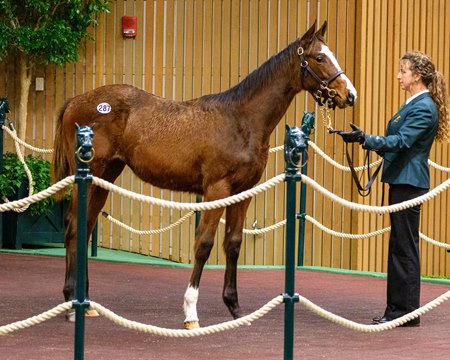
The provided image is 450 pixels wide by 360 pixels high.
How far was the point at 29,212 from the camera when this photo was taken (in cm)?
1217

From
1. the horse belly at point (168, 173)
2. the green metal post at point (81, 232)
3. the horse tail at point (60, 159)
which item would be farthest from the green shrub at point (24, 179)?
the green metal post at point (81, 232)

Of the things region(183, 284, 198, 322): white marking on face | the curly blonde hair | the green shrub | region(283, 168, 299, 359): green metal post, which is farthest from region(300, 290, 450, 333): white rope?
the green shrub

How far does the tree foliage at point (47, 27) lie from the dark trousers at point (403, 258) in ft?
17.4

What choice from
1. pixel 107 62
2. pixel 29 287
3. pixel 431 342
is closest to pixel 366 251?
pixel 107 62

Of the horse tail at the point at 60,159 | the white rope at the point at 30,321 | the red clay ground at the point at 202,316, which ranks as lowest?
the red clay ground at the point at 202,316

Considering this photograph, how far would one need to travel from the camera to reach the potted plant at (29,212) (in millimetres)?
12070

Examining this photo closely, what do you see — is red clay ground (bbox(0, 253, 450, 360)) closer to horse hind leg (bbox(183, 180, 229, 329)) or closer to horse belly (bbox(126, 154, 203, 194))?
horse hind leg (bbox(183, 180, 229, 329))

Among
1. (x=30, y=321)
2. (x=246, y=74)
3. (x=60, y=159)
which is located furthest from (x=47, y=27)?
(x=30, y=321)

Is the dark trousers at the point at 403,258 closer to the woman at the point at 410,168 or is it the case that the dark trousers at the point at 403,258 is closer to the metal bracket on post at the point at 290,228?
the woman at the point at 410,168

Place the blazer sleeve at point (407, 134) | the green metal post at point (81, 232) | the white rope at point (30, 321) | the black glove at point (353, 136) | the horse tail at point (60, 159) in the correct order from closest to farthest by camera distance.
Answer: the white rope at point (30, 321) → the green metal post at point (81, 232) → the black glove at point (353, 136) → the blazer sleeve at point (407, 134) → the horse tail at point (60, 159)

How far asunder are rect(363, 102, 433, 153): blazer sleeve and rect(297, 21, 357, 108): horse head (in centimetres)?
37

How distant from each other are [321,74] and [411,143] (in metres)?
0.80

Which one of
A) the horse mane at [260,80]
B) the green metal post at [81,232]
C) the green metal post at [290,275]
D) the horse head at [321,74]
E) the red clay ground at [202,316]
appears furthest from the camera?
the horse mane at [260,80]

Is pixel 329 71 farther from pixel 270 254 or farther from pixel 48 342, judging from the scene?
pixel 270 254
